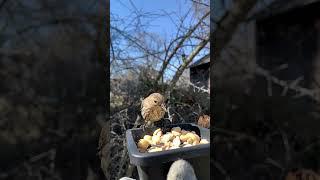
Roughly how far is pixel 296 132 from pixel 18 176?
788mm

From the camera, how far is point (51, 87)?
82 centimetres

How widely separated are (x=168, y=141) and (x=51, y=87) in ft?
2.83

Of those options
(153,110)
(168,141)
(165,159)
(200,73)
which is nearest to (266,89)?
(165,159)

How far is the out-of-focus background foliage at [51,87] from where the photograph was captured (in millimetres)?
778

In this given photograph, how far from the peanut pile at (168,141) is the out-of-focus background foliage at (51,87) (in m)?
0.60

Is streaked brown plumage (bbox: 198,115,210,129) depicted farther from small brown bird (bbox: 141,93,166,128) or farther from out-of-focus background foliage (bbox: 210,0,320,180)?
out-of-focus background foliage (bbox: 210,0,320,180)

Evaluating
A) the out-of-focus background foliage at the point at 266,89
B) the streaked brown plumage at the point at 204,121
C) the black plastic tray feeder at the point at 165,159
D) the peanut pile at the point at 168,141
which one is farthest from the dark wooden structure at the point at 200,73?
the out-of-focus background foliage at the point at 266,89

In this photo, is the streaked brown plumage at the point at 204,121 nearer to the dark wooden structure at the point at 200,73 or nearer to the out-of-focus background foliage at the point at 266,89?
the dark wooden structure at the point at 200,73

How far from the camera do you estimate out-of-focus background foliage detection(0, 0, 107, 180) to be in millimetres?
778

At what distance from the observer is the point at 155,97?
178 centimetres

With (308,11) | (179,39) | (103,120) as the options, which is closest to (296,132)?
(308,11)

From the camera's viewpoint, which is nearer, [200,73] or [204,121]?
[204,121]

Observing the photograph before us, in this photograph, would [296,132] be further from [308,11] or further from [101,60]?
Result: [101,60]

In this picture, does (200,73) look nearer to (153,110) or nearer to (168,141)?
(153,110)
